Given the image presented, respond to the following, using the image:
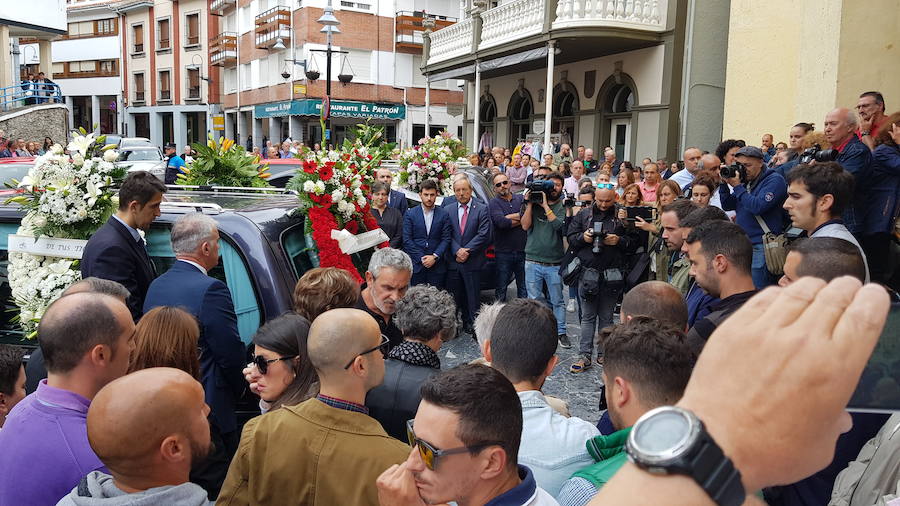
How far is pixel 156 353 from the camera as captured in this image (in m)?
2.86

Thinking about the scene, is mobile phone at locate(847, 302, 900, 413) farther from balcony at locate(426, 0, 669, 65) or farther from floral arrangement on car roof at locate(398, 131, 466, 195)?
balcony at locate(426, 0, 669, 65)

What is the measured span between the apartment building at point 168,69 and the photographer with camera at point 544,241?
3726 centimetres

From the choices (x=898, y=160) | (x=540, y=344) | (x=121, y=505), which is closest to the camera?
(x=121, y=505)

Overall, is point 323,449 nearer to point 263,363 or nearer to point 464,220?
point 263,363

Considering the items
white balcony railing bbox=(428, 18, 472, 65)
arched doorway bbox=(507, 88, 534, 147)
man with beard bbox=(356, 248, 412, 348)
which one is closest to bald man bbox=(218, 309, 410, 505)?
man with beard bbox=(356, 248, 412, 348)

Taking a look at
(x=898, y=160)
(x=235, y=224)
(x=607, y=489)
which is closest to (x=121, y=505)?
(x=607, y=489)

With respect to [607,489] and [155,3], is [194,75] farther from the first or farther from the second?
[607,489]

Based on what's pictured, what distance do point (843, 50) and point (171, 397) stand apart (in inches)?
402

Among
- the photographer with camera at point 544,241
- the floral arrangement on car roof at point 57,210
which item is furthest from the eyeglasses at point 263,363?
the photographer with camera at point 544,241

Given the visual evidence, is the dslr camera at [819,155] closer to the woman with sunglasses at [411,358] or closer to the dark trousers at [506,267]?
the dark trousers at [506,267]

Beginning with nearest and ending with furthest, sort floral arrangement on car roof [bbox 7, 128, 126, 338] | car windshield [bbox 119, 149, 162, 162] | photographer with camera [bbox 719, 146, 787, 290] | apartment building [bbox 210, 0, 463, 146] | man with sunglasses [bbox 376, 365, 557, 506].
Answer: man with sunglasses [bbox 376, 365, 557, 506] < floral arrangement on car roof [bbox 7, 128, 126, 338] < photographer with camera [bbox 719, 146, 787, 290] < car windshield [bbox 119, 149, 162, 162] < apartment building [bbox 210, 0, 463, 146]

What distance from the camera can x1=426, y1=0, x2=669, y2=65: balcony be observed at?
1591 centimetres

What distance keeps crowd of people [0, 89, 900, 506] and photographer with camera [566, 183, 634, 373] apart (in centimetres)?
156

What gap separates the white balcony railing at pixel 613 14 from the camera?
15883 millimetres
